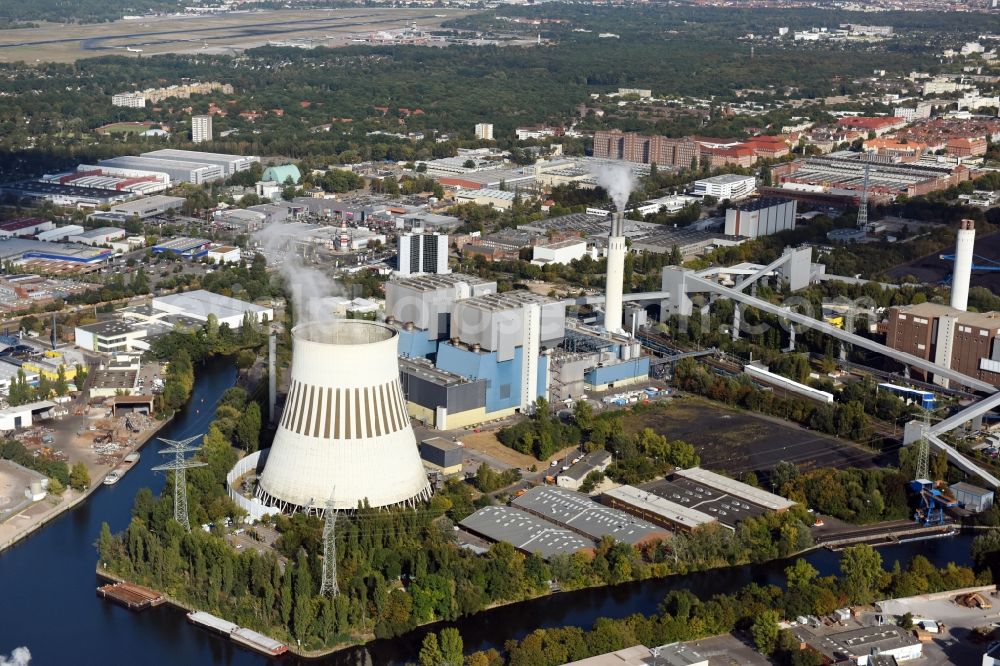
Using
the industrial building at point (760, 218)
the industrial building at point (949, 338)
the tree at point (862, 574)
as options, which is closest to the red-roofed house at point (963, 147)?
the industrial building at point (760, 218)

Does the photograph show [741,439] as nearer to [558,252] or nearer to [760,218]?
[558,252]

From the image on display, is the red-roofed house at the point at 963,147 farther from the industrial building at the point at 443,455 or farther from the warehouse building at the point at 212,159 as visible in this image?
the industrial building at the point at 443,455

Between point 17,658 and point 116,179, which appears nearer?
point 17,658

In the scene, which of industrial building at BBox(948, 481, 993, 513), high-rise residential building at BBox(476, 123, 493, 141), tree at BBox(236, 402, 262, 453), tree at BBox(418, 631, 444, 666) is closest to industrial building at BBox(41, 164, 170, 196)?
high-rise residential building at BBox(476, 123, 493, 141)

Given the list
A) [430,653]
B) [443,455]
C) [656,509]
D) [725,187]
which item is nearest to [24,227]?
[725,187]

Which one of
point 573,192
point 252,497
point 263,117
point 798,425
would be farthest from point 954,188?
point 252,497

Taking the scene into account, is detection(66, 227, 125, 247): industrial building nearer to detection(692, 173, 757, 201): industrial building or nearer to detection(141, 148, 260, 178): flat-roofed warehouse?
detection(141, 148, 260, 178): flat-roofed warehouse
